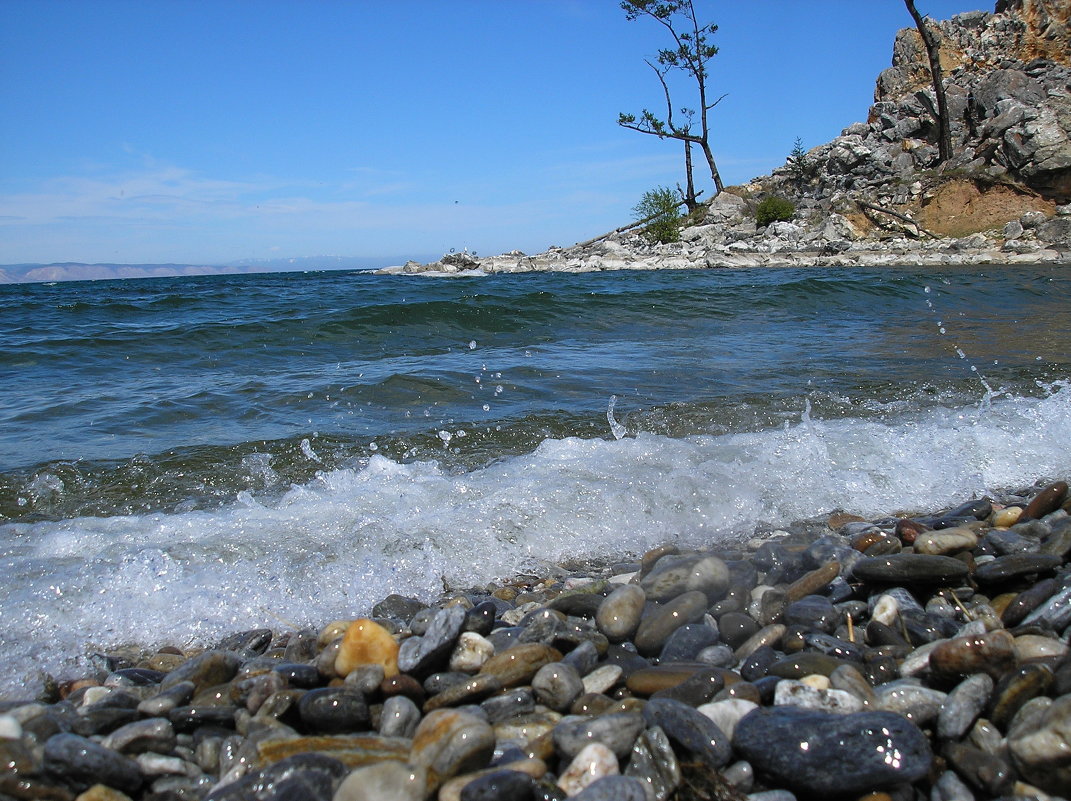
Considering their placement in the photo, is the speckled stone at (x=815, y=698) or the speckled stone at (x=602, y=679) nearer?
the speckled stone at (x=815, y=698)

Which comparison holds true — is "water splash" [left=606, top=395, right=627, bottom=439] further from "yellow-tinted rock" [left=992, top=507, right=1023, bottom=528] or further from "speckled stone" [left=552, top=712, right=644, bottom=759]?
"speckled stone" [left=552, top=712, right=644, bottom=759]

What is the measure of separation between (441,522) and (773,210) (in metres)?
27.2

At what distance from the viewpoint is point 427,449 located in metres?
4.82

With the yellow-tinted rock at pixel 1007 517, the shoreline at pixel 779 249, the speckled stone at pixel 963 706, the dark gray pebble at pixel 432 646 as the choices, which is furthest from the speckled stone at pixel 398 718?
the shoreline at pixel 779 249

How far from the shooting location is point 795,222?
2686 cm

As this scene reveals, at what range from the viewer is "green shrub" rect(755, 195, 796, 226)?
2739cm

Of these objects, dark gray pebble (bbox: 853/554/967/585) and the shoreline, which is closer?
dark gray pebble (bbox: 853/554/967/585)

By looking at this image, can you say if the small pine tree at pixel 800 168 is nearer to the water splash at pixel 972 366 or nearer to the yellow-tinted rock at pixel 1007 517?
the water splash at pixel 972 366

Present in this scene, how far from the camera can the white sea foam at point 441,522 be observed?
266 centimetres

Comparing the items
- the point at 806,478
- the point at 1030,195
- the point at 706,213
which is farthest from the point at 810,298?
the point at 706,213

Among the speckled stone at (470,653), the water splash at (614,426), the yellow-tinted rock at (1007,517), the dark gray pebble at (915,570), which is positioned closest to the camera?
the speckled stone at (470,653)

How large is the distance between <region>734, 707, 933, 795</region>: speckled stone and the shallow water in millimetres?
1604

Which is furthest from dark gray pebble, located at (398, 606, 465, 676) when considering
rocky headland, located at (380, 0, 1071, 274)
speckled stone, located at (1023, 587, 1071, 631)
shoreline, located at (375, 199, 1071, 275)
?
rocky headland, located at (380, 0, 1071, 274)

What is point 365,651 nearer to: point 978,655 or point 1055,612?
point 978,655
